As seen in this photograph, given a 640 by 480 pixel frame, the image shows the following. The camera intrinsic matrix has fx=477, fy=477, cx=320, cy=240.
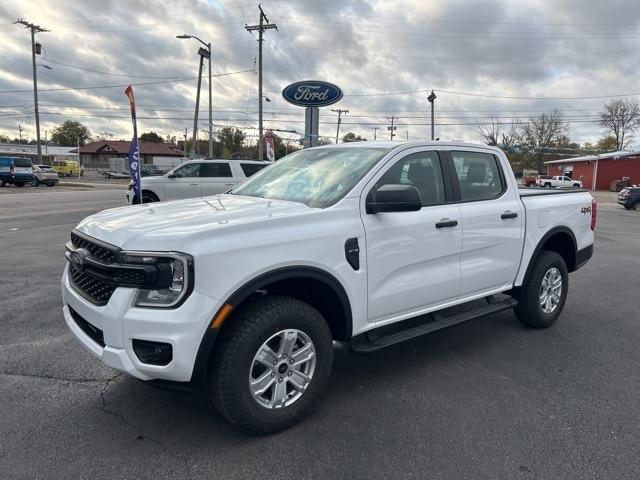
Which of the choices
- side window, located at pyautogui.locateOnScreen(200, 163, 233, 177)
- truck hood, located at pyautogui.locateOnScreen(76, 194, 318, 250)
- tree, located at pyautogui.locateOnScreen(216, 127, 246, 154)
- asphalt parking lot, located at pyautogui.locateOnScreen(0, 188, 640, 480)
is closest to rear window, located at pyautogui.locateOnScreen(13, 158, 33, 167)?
side window, located at pyautogui.locateOnScreen(200, 163, 233, 177)

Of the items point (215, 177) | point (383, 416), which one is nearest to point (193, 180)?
point (215, 177)

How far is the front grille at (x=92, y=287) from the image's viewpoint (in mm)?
2756

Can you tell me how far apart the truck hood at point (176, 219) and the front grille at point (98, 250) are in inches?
1.9

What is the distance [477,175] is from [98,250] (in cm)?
321

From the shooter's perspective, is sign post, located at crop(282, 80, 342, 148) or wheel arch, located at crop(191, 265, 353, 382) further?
sign post, located at crop(282, 80, 342, 148)

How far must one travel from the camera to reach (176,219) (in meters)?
2.95

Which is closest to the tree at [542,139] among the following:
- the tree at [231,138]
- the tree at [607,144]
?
the tree at [607,144]

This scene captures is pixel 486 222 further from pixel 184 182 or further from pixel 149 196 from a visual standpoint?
pixel 149 196

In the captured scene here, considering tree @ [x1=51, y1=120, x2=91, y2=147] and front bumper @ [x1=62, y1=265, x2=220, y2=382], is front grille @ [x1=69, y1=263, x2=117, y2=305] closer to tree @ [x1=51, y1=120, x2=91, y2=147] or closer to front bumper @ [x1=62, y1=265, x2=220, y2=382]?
front bumper @ [x1=62, y1=265, x2=220, y2=382]

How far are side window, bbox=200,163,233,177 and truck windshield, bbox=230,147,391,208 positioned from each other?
11261 mm

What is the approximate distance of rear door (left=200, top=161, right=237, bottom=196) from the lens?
15.2 metres

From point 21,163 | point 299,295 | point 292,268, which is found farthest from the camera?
point 21,163

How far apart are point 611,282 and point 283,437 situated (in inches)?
248

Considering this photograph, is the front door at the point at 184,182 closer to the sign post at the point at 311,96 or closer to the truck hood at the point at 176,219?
the sign post at the point at 311,96
